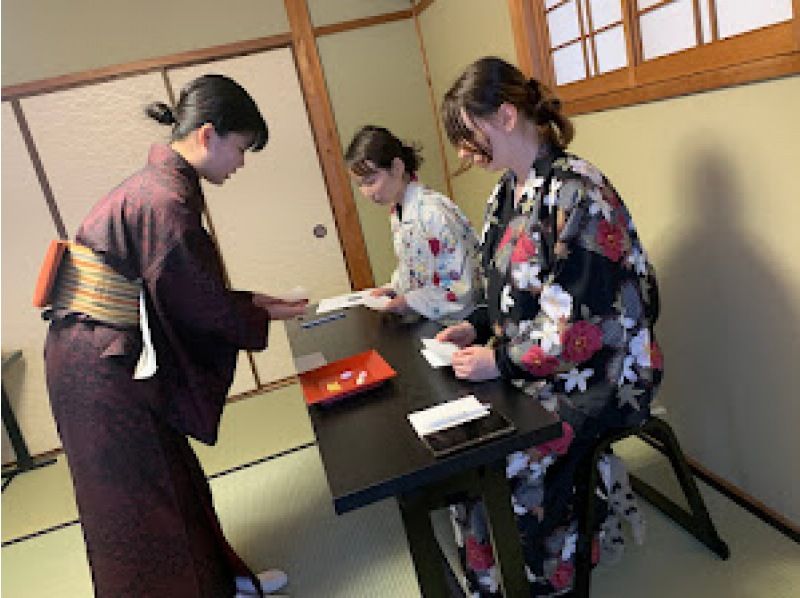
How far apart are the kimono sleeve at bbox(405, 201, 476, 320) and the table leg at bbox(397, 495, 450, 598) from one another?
894 millimetres

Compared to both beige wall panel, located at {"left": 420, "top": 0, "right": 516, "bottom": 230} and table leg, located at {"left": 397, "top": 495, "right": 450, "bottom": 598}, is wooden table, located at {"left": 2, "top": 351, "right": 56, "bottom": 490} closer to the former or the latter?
beige wall panel, located at {"left": 420, "top": 0, "right": 516, "bottom": 230}

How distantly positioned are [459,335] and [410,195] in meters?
0.65

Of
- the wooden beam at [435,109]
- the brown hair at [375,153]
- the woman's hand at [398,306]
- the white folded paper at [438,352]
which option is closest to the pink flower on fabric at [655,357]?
the white folded paper at [438,352]

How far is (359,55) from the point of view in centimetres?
367

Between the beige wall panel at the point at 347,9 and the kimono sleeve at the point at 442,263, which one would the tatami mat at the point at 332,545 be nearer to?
the kimono sleeve at the point at 442,263

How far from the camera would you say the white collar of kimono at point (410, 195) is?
6.93 feet

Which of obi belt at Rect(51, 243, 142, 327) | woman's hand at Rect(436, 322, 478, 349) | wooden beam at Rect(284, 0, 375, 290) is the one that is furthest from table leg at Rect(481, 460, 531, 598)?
wooden beam at Rect(284, 0, 375, 290)

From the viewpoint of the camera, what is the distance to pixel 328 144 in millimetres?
3699

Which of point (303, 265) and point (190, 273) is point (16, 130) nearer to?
point (303, 265)

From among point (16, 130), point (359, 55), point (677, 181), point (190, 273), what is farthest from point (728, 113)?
point (16, 130)

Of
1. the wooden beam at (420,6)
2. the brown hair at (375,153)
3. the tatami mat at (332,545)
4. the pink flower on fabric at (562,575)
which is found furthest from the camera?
the wooden beam at (420,6)

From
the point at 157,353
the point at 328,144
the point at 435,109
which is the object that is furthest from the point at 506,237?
the point at 435,109

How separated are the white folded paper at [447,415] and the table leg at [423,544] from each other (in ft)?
0.44

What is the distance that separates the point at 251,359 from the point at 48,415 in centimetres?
123
